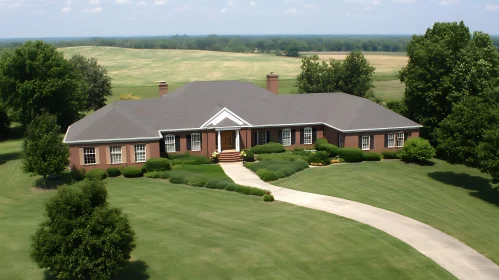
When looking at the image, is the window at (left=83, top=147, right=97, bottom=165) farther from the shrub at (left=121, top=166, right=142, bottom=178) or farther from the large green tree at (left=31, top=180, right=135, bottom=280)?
the large green tree at (left=31, top=180, right=135, bottom=280)

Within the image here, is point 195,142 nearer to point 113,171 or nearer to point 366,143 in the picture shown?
point 113,171

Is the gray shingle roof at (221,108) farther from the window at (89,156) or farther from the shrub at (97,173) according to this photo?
the shrub at (97,173)

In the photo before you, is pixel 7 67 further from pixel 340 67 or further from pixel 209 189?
pixel 340 67

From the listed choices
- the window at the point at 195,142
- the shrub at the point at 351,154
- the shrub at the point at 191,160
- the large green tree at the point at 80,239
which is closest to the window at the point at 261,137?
the window at the point at 195,142

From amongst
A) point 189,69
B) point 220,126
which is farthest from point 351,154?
point 189,69

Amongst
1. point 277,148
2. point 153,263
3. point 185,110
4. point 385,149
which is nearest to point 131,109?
point 185,110

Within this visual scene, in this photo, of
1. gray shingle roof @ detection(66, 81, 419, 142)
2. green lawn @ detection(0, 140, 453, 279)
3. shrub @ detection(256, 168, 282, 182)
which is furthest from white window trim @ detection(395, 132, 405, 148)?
green lawn @ detection(0, 140, 453, 279)

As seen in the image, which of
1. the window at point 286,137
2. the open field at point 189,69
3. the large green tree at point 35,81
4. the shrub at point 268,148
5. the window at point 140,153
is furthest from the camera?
the open field at point 189,69
